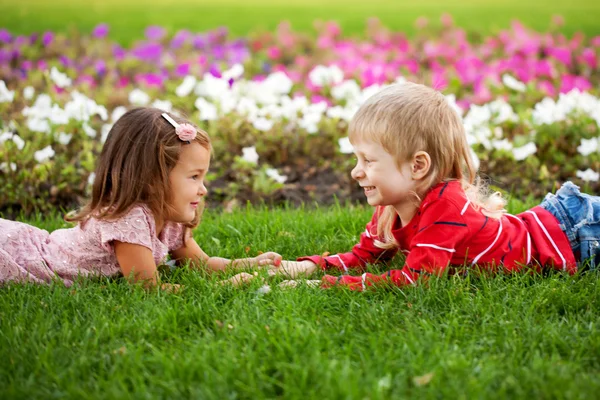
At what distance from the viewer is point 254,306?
2.61 m

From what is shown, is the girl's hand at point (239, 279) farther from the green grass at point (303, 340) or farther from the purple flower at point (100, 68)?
the purple flower at point (100, 68)

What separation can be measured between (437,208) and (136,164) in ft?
4.11

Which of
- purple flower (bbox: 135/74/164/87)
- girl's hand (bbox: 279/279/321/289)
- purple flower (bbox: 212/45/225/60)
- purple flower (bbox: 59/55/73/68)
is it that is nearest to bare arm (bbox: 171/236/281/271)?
girl's hand (bbox: 279/279/321/289)

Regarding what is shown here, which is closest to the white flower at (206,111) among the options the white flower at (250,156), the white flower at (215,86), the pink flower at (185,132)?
the white flower at (215,86)

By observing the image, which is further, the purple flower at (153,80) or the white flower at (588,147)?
the purple flower at (153,80)

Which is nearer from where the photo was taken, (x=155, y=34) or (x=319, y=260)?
(x=319, y=260)

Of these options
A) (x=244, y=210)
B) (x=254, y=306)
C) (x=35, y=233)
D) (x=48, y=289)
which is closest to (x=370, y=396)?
(x=254, y=306)

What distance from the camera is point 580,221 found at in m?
3.02

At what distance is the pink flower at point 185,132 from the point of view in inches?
112

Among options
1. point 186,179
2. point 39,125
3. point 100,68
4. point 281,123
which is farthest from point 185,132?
point 100,68

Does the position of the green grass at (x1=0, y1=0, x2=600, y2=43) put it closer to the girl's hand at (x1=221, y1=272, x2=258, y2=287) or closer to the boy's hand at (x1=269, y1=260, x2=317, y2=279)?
the boy's hand at (x1=269, y1=260, x2=317, y2=279)

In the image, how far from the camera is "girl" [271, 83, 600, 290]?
9.07 ft

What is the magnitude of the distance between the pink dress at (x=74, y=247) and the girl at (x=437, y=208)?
60cm

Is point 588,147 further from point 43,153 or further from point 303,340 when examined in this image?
point 43,153
